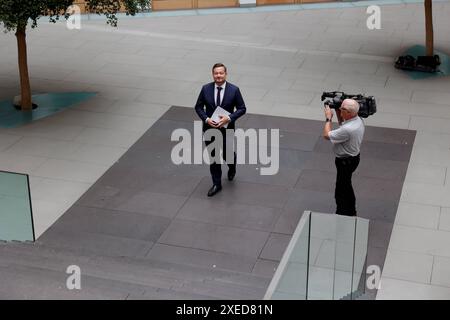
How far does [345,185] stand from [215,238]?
5.95 feet

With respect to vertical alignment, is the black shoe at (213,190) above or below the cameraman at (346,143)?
below

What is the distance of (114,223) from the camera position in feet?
35.6

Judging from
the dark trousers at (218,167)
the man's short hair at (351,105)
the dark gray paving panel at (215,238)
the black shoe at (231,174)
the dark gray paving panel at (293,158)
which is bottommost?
the dark gray paving panel at (215,238)

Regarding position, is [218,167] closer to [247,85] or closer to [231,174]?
[231,174]

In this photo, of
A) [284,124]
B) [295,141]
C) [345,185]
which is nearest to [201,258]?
[345,185]

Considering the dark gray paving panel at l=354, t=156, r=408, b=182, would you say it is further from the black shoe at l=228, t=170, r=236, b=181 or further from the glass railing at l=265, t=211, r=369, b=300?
the glass railing at l=265, t=211, r=369, b=300

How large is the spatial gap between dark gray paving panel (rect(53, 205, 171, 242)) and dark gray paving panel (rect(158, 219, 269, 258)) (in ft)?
0.63

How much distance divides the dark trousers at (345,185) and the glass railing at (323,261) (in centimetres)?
121

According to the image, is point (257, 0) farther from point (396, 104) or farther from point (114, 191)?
point (114, 191)

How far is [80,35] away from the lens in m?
19.3

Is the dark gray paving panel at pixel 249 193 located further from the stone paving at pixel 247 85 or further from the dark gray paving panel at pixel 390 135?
the dark gray paving panel at pixel 390 135

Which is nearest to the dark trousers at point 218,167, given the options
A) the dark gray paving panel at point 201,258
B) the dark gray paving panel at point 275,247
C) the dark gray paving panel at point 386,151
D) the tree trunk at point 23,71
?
the dark gray paving panel at point 275,247

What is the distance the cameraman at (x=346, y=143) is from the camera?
9.77m

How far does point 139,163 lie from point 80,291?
4.70m
